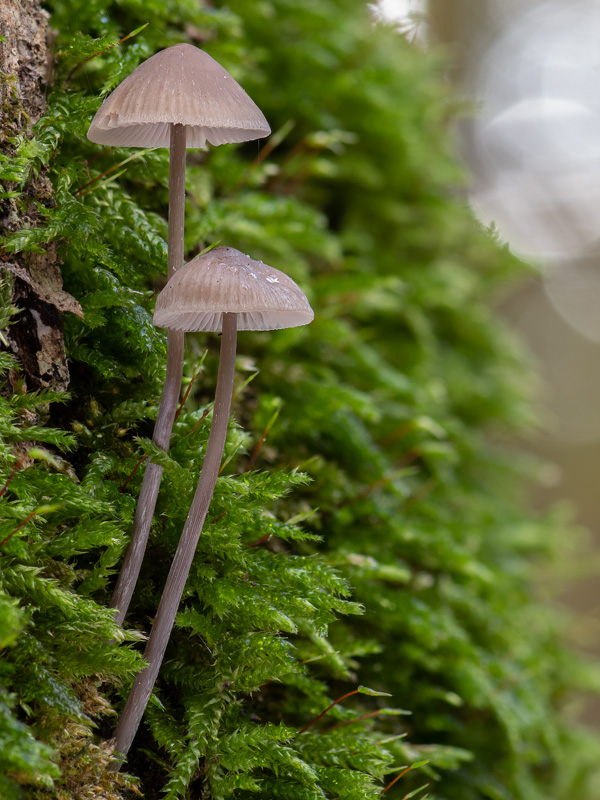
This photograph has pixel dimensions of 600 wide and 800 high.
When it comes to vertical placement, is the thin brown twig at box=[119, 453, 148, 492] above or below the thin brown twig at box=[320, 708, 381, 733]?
above

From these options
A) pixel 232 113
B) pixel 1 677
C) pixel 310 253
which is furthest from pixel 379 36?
pixel 1 677

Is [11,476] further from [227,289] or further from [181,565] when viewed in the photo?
[227,289]

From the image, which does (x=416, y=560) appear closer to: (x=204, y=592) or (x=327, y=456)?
(x=327, y=456)

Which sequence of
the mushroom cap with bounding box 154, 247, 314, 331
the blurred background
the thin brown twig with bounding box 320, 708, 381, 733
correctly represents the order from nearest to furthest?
the mushroom cap with bounding box 154, 247, 314, 331 → the thin brown twig with bounding box 320, 708, 381, 733 → the blurred background

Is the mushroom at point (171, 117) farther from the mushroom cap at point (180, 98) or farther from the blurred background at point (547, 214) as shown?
the blurred background at point (547, 214)

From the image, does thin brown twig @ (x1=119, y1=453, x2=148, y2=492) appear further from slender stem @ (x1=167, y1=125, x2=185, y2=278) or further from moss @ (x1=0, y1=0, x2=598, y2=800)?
slender stem @ (x1=167, y1=125, x2=185, y2=278)

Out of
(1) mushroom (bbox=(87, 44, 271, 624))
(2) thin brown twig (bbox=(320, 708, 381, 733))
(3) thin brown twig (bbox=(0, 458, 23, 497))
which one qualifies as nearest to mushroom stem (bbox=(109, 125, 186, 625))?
(1) mushroom (bbox=(87, 44, 271, 624))

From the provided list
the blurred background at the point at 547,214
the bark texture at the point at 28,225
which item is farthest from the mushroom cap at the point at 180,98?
the blurred background at the point at 547,214
